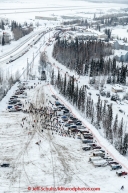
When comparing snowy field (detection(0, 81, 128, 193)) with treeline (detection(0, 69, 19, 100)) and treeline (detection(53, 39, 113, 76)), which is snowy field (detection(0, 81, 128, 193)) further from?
treeline (detection(53, 39, 113, 76))

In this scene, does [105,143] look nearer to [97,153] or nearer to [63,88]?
[97,153]

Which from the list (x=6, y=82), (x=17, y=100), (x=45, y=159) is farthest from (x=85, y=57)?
(x=45, y=159)

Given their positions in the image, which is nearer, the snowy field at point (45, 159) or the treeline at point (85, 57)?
the snowy field at point (45, 159)

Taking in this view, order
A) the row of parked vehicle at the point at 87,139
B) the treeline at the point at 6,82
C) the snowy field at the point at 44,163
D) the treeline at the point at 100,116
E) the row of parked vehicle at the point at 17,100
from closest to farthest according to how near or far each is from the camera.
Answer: the snowy field at the point at 44,163
the row of parked vehicle at the point at 87,139
the treeline at the point at 100,116
the row of parked vehicle at the point at 17,100
the treeline at the point at 6,82

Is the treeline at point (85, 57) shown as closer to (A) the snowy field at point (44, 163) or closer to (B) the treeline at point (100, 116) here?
(B) the treeline at point (100, 116)

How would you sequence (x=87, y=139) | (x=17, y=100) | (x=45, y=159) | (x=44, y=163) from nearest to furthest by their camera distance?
(x=44, y=163)
(x=45, y=159)
(x=87, y=139)
(x=17, y=100)

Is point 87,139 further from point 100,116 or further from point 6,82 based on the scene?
point 6,82

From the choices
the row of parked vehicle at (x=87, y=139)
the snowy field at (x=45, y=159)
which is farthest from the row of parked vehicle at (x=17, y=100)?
the row of parked vehicle at (x=87, y=139)
